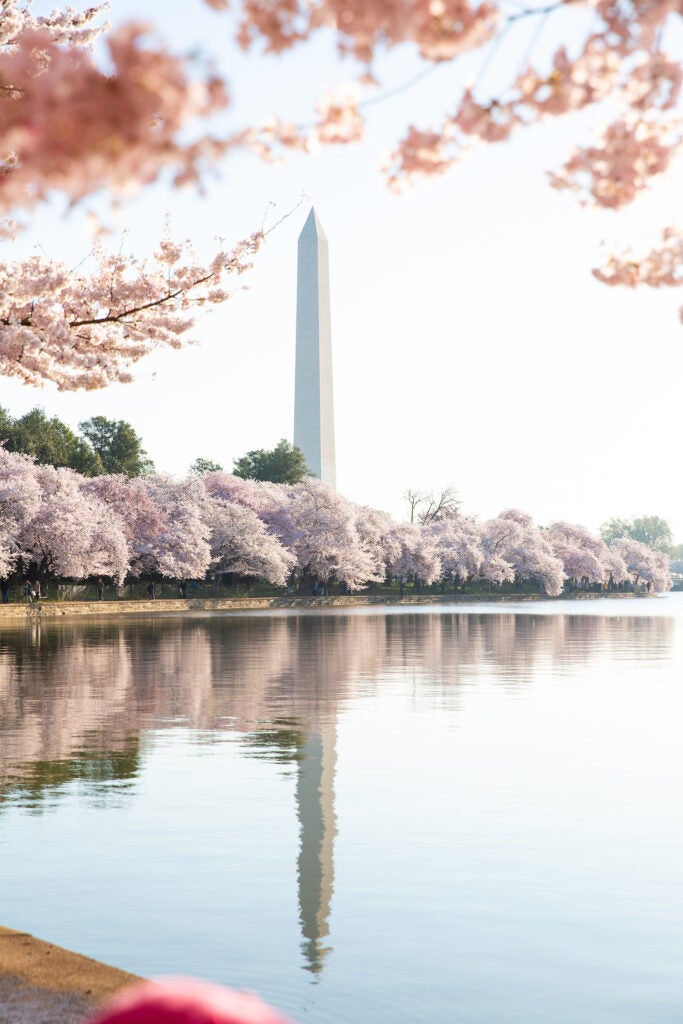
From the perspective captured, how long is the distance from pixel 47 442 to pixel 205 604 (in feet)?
80.4

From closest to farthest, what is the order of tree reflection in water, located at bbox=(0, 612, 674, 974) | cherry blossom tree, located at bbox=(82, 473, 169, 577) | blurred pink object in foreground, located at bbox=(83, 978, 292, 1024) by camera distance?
blurred pink object in foreground, located at bbox=(83, 978, 292, 1024) < tree reflection in water, located at bbox=(0, 612, 674, 974) < cherry blossom tree, located at bbox=(82, 473, 169, 577)

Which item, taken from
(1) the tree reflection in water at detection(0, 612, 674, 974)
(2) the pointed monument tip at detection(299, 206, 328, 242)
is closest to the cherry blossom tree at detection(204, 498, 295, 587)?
(2) the pointed monument tip at detection(299, 206, 328, 242)

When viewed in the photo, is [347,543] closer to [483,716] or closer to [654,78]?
[483,716]

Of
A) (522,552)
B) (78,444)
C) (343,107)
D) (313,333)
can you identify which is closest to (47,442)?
(78,444)

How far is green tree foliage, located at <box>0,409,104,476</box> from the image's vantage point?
275ft

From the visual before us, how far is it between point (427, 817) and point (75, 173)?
8502 mm

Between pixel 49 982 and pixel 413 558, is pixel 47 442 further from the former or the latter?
pixel 49 982

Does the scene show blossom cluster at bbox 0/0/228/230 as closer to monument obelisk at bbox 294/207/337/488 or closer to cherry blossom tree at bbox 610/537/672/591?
monument obelisk at bbox 294/207/337/488

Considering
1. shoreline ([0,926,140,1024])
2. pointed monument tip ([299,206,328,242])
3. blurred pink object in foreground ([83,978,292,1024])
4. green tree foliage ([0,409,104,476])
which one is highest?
pointed monument tip ([299,206,328,242])

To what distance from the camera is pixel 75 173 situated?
7.09 feet

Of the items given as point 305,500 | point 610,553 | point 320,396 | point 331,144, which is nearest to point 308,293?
point 320,396

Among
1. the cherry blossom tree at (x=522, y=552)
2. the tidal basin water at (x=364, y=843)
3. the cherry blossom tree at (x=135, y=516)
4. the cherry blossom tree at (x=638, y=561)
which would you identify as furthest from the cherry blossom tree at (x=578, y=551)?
the tidal basin water at (x=364, y=843)

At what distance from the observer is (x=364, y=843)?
9008 mm

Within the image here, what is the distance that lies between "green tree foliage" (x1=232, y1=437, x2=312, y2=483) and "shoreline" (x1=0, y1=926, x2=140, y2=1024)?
97986 millimetres
